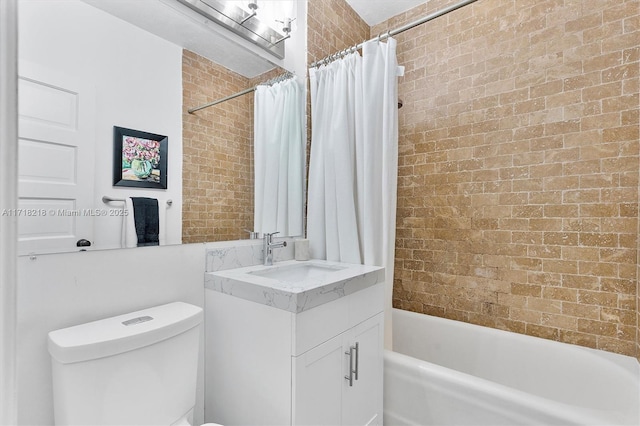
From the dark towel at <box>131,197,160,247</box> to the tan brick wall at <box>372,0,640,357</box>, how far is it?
182 cm

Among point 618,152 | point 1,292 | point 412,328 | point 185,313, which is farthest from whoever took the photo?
point 412,328

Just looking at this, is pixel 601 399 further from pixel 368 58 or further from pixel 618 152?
pixel 368 58

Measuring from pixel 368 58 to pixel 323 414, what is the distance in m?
1.78

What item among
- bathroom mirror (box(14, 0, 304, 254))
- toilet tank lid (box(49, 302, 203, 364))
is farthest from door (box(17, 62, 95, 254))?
toilet tank lid (box(49, 302, 203, 364))

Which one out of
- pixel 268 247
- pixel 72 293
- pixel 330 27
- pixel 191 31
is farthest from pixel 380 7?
pixel 72 293

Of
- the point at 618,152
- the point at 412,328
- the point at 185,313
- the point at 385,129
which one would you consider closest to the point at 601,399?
the point at 412,328

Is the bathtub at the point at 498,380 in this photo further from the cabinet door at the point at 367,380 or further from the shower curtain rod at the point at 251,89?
the shower curtain rod at the point at 251,89

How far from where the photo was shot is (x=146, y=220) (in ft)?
4.01

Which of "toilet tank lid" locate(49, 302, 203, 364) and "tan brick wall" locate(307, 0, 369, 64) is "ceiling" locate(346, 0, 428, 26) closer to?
"tan brick wall" locate(307, 0, 369, 64)

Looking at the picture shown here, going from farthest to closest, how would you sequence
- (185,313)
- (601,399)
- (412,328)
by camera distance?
(412,328), (601,399), (185,313)

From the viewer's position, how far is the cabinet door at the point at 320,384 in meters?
1.08

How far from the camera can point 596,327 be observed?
5.85 feet

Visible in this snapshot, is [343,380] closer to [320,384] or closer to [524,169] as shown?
[320,384]

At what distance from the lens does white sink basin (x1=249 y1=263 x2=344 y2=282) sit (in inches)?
62.1
